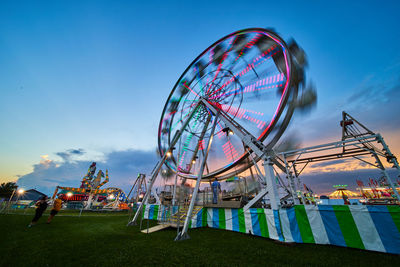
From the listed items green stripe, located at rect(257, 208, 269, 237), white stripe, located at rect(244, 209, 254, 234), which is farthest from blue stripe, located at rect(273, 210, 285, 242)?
white stripe, located at rect(244, 209, 254, 234)

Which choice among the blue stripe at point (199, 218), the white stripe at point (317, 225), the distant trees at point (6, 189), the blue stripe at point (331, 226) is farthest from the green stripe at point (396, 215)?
the distant trees at point (6, 189)

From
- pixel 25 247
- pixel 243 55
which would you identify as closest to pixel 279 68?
pixel 243 55

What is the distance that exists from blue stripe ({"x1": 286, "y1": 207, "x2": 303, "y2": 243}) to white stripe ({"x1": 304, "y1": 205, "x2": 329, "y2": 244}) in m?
0.46

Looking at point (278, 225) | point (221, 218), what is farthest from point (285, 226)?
point (221, 218)

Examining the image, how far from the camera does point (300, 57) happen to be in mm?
8219

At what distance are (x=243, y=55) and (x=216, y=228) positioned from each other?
1099cm

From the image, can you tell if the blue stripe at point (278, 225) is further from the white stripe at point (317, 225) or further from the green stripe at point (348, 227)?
the green stripe at point (348, 227)

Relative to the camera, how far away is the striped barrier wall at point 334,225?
4244mm

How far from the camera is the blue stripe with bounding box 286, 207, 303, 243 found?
17.6 feet

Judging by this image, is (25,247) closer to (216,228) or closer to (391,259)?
(216,228)

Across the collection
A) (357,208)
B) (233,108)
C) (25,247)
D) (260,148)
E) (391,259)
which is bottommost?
(391,259)

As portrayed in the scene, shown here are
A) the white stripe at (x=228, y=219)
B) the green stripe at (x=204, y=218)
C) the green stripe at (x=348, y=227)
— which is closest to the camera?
the green stripe at (x=348, y=227)

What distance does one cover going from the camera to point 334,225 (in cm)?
496

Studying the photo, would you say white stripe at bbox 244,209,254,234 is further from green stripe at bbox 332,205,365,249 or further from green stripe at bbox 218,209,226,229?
green stripe at bbox 332,205,365,249
